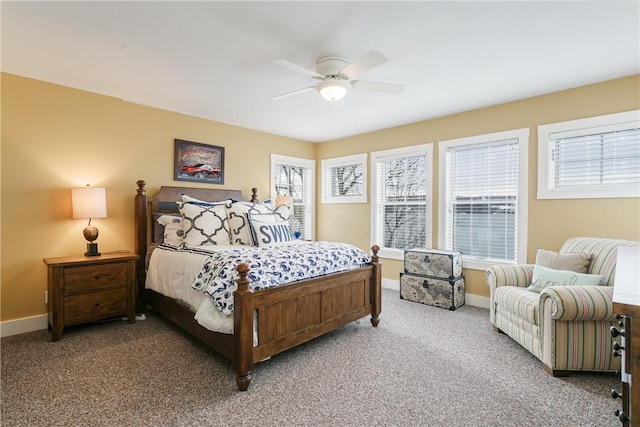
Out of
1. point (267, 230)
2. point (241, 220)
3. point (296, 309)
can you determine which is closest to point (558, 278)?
point (296, 309)

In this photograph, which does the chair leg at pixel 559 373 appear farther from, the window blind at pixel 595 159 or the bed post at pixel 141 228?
the bed post at pixel 141 228

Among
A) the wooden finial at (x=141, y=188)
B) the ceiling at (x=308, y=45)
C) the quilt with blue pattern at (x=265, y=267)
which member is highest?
the ceiling at (x=308, y=45)

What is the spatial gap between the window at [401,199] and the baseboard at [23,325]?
4.17 meters

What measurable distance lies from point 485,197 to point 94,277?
4.48m

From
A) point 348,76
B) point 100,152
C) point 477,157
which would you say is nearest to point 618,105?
point 477,157

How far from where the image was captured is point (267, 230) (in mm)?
3346

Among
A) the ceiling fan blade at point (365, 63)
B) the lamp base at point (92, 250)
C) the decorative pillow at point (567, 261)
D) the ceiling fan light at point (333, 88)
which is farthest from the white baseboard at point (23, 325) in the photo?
the decorative pillow at point (567, 261)

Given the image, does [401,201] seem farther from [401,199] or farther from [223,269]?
[223,269]

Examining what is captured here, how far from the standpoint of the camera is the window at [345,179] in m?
5.12

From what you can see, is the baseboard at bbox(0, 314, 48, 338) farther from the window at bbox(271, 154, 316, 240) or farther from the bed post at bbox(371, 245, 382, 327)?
the bed post at bbox(371, 245, 382, 327)

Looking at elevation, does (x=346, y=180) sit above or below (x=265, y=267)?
above

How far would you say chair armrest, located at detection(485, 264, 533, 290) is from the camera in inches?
117

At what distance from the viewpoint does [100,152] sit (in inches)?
134

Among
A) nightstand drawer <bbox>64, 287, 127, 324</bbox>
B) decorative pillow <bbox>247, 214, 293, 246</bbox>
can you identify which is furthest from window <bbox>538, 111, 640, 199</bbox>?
nightstand drawer <bbox>64, 287, 127, 324</bbox>
